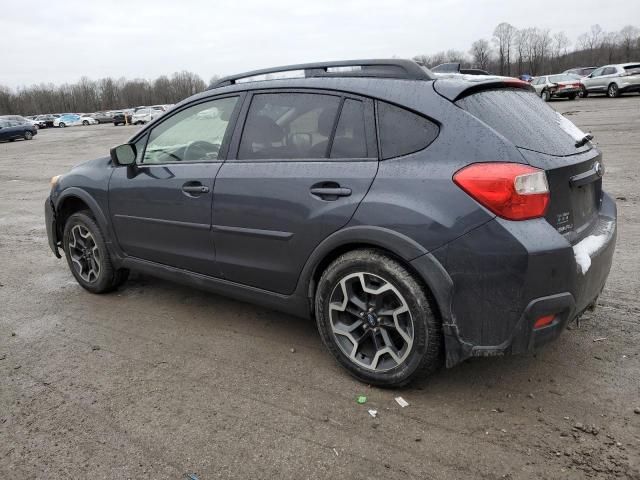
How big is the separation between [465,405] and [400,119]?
62.4 inches

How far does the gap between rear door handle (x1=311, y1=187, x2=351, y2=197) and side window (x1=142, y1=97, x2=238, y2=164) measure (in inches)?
38.6

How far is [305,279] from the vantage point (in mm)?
3248

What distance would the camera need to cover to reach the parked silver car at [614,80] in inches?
1057

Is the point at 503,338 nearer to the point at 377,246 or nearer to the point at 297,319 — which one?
the point at 377,246

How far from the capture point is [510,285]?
2.53 meters

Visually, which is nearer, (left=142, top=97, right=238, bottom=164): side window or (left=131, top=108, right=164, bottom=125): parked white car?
(left=142, top=97, right=238, bottom=164): side window

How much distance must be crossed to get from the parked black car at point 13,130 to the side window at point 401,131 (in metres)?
36.3

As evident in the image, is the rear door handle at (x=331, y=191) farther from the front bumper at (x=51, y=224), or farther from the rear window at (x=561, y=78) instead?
the rear window at (x=561, y=78)

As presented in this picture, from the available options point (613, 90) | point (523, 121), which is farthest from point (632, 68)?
point (523, 121)

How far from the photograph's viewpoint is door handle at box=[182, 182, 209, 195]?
367 centimetres

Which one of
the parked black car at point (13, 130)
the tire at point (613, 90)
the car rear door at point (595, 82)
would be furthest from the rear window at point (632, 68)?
the parked black car at point (13, 130)

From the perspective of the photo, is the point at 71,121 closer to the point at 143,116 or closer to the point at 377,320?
the point at 143,116

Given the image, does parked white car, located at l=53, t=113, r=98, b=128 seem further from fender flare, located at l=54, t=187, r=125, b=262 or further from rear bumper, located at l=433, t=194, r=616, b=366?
rear bumper, located at l=433, t=194, r=616, b=366

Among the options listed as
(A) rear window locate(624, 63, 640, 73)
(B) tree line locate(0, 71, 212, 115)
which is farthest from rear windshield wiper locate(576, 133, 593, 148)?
(B) tree line locate(0, 71, 212, 115)
